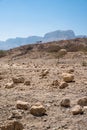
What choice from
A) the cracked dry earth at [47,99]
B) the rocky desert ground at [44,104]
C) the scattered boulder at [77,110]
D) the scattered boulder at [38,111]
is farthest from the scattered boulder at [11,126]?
the scattered boulder at [77,110]

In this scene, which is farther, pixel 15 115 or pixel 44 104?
pixel 44 104

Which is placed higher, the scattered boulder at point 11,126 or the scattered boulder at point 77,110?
the scattered boulder at point 11,126

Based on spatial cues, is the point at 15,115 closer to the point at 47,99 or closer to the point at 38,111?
the point at 38,111

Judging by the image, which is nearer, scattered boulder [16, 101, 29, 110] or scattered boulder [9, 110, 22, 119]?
scattered boulder [9, 110, 22, 119]

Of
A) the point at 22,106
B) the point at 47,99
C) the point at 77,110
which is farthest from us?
the point at 47,99

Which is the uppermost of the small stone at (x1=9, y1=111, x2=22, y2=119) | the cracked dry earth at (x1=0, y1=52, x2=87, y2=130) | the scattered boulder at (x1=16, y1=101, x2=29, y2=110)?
the scattered boulder at (x1=16, y1=101, x2=29, y2=110)

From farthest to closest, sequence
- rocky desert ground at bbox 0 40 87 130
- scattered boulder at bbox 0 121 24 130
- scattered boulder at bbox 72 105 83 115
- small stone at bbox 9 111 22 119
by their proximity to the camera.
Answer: scattered boulder at bbox 72 105 83 115 → small stone at bbox 9 111 22 119 → rocky desert ground at bbox 0 40 87 130 → scattered boulder at bbox 0 121 24 130

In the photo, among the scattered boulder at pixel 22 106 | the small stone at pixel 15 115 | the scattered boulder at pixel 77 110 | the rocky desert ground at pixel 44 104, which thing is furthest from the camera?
the scattered boulder at pixel 22 106

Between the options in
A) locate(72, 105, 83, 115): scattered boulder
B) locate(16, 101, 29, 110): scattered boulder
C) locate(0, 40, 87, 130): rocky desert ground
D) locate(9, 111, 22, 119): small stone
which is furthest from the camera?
locate(16, 101, 29, 110): scattered boulder

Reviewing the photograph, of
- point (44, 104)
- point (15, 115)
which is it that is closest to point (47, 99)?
point (44, 104)

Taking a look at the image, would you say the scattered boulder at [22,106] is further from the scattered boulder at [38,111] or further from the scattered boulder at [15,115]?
the scattered boulder at [15,115]

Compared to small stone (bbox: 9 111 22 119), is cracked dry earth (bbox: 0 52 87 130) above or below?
below

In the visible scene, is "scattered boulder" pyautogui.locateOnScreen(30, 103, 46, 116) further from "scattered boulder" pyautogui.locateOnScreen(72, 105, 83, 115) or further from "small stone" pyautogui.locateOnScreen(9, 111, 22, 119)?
"scattered boulder" pyautogui.locateOnScreen(72, 105, 83, 115)

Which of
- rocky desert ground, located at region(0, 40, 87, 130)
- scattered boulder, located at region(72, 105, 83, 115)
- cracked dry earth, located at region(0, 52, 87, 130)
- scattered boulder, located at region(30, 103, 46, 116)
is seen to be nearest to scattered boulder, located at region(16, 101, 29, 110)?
rocky desert ground, located at region(0, 40, 87, 130)
